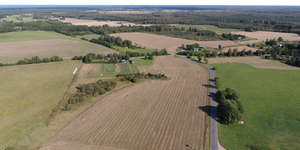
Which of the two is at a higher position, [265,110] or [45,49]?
[45,49]

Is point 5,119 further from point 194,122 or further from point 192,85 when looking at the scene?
point 192,85

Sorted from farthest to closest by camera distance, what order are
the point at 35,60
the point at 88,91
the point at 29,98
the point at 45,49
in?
the point at 45,49 → the point at 35,60 → the point at 88,91 → the point at 29,98

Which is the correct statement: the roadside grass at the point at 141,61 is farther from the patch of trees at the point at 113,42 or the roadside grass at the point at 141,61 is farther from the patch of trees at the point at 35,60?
the patch of trees at the point at 35,60

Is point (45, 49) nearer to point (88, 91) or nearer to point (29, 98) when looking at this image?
point (29, 98)

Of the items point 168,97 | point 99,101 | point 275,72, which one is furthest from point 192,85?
point 275,72

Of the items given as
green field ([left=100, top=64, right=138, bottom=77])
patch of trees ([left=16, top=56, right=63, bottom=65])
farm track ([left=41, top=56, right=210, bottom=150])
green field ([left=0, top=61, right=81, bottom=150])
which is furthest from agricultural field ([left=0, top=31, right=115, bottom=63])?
farm track ([left=41, top=56, right=210, bottom=150])

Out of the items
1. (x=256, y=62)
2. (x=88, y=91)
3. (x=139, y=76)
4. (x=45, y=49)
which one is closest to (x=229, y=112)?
(x=139, y=76)
